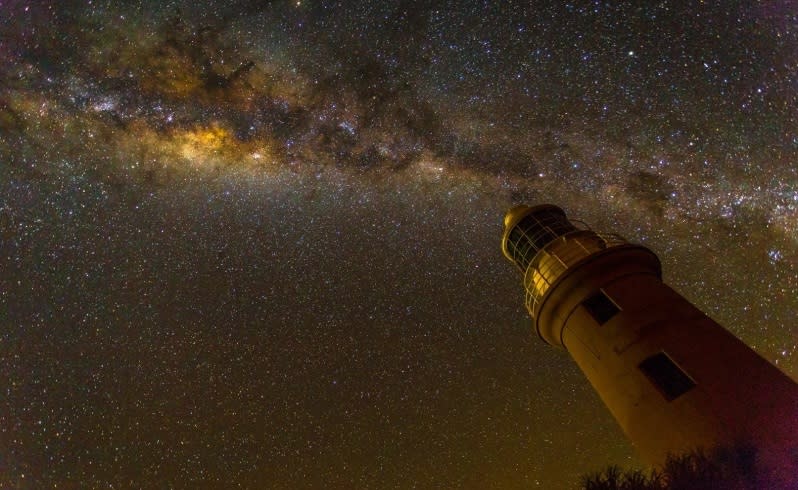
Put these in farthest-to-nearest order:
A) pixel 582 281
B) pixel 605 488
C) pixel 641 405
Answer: pixel 582 281 < pixel 641 405 < pixel 605 488

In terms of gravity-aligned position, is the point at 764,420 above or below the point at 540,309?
below

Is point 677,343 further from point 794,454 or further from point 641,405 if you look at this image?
point 794,454

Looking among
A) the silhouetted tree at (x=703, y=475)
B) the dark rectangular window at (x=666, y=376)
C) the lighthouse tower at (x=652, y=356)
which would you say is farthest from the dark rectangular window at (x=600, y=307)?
the silhouetted tree at (x=703, y=475)

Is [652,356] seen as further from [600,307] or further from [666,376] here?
[600,307]

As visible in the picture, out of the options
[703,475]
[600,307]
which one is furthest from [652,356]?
[703,475]

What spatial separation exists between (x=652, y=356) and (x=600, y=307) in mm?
1826

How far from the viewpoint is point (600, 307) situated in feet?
38.2

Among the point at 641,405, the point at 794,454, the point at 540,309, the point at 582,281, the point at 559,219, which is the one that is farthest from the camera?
the point at 559,219

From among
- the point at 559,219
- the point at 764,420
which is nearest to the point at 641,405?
the point at 764,420

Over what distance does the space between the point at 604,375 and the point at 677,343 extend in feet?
5.52

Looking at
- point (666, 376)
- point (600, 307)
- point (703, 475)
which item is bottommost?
point (703, 475)

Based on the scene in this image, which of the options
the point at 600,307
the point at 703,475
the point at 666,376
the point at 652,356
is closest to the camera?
the point at 703,475

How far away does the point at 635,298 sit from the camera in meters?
11.1

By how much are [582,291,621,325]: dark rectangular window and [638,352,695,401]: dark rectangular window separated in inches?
57.0
